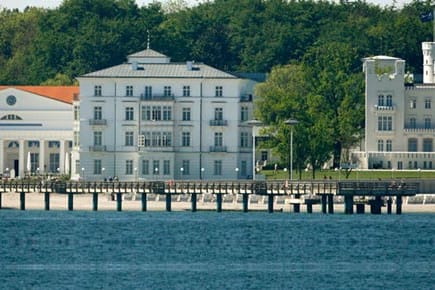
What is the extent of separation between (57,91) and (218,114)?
1816 cm

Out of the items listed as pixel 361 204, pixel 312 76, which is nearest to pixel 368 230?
pixel 361 204

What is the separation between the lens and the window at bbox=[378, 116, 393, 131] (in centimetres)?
18875

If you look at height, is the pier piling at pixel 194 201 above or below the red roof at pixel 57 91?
below

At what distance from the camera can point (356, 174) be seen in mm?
178875

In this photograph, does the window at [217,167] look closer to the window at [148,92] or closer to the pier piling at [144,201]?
the window at [148,92]

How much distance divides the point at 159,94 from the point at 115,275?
66297mm

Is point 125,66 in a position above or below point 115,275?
above

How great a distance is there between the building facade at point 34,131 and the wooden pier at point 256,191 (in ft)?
91.2

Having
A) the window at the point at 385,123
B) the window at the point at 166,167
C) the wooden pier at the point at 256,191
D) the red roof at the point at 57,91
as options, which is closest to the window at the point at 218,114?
the window at the point at 166,167

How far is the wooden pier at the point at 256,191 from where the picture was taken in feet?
501

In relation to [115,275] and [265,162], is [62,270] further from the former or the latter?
[265,162]

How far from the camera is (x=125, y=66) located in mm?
180375

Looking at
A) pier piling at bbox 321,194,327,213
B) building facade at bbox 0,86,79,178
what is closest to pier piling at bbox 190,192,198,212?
pier piling at bbox 321,194,327,213

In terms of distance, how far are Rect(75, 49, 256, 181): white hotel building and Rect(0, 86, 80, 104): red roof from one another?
10425 mm
